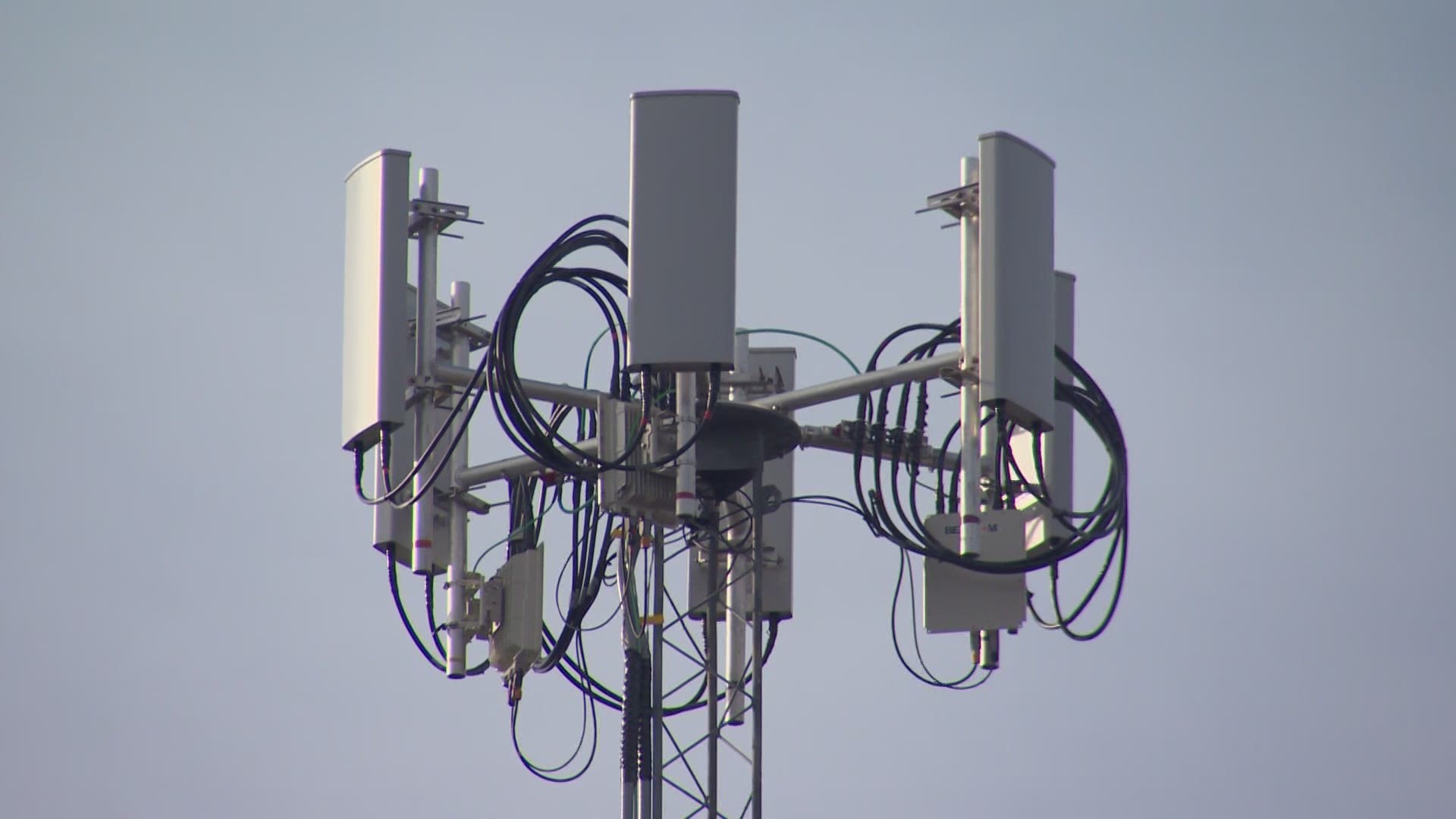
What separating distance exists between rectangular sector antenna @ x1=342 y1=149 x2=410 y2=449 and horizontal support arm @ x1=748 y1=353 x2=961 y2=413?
211 cm

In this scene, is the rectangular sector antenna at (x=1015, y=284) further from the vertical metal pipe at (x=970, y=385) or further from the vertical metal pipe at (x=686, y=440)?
the vertical metal pipe at (x=686, y=440)

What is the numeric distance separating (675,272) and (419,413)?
1981mm

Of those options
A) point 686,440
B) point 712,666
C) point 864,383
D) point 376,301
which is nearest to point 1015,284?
point 864,383

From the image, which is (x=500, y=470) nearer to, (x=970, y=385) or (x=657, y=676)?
(x=657, y=676)

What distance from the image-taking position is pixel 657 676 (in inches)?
588

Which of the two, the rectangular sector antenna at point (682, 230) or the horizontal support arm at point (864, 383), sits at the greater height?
the rectangular sector antenna at point (682, 230)

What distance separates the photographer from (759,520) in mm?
15469

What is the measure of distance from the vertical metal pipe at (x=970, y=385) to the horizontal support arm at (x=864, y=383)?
0.13 meters

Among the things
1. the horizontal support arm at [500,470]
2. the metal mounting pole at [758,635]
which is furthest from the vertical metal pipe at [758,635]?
the horizontal support arm at [500,470]

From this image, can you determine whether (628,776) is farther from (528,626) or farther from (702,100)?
(702,100)

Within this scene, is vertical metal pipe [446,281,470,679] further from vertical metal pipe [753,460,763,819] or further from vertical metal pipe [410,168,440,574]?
vertical metal pipe [753,460,763,819]

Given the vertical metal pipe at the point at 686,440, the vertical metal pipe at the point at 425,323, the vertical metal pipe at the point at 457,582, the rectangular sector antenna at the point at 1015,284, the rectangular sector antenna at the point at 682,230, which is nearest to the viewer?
the rectangular sector antenna at the point at 682,230

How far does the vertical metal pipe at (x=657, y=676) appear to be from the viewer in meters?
14.8

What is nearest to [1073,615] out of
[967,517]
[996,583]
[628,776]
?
[996,583]
